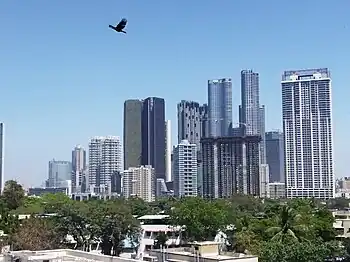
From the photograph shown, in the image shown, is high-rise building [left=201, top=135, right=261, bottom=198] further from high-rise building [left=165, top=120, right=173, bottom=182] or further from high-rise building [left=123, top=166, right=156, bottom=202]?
high-rise building [left=165, top=120, right=173, bottom=182]

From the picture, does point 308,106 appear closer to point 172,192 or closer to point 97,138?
point 172,192

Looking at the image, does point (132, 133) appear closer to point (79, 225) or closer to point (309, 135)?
point (309, 135)

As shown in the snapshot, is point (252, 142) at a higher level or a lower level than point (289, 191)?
higher

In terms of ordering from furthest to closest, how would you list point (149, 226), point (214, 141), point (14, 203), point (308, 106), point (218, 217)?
1. point (308, 106)
2. point (214, 141)
3. point (14, 203)
4. point (149, 226)
5. point (218, 217)

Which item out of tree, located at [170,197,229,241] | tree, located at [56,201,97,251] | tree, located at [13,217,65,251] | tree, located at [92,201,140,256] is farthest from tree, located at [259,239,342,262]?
tree, located at [56,201,97,251]

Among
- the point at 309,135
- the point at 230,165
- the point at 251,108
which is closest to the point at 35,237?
the point at 230,165

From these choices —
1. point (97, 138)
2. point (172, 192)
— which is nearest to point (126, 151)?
point (97, 138)
